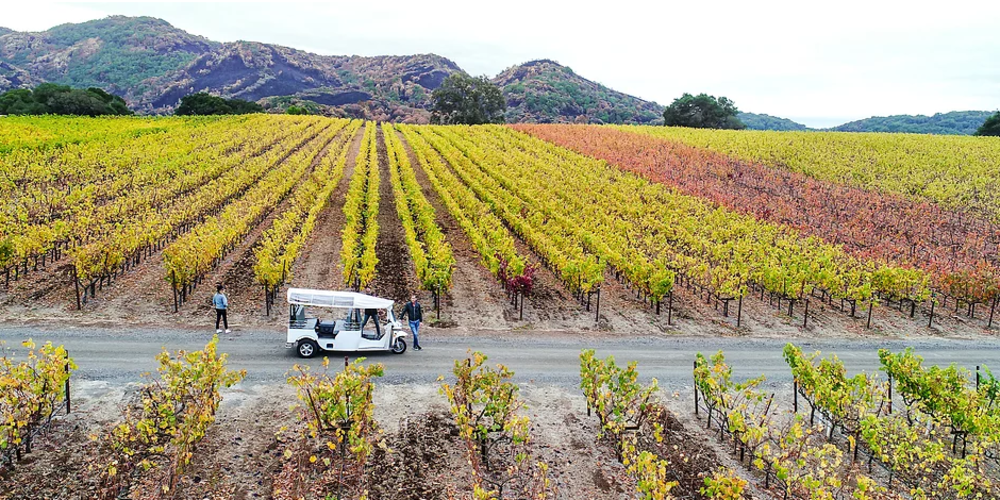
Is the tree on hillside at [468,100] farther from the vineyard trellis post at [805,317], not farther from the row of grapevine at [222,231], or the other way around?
the vineyard trellis post at [805,317]

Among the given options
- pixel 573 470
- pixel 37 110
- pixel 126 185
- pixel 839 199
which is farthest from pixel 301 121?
pixel 573 470

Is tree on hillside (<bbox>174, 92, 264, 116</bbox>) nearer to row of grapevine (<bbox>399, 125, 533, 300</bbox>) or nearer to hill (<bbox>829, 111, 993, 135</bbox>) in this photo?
row of grapevine (<bbox>399, 125, 533, 300</bbox>)

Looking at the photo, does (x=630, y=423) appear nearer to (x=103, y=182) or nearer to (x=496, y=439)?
(x=496, y=439)

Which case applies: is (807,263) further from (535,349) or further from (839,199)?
(839,199)

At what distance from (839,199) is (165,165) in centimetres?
5250

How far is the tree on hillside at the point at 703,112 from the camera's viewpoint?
9769cm

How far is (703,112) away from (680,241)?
252 ft

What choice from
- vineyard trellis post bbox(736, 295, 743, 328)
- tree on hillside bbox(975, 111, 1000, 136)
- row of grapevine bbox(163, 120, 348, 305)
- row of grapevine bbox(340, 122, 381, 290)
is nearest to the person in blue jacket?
row of grapevine bbox(163, 120, 348, 305)

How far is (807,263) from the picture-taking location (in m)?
24.4

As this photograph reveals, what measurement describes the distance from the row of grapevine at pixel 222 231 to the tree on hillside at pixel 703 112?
7382 centimetres

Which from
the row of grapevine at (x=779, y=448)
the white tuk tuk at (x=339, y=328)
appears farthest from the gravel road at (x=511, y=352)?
the row of grapevine at (x=779, y=448)

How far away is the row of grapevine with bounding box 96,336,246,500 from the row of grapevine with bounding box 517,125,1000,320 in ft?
85.8

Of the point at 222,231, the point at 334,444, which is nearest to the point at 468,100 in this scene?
the point at 222,231

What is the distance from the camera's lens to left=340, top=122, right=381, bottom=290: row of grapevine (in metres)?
21.5
